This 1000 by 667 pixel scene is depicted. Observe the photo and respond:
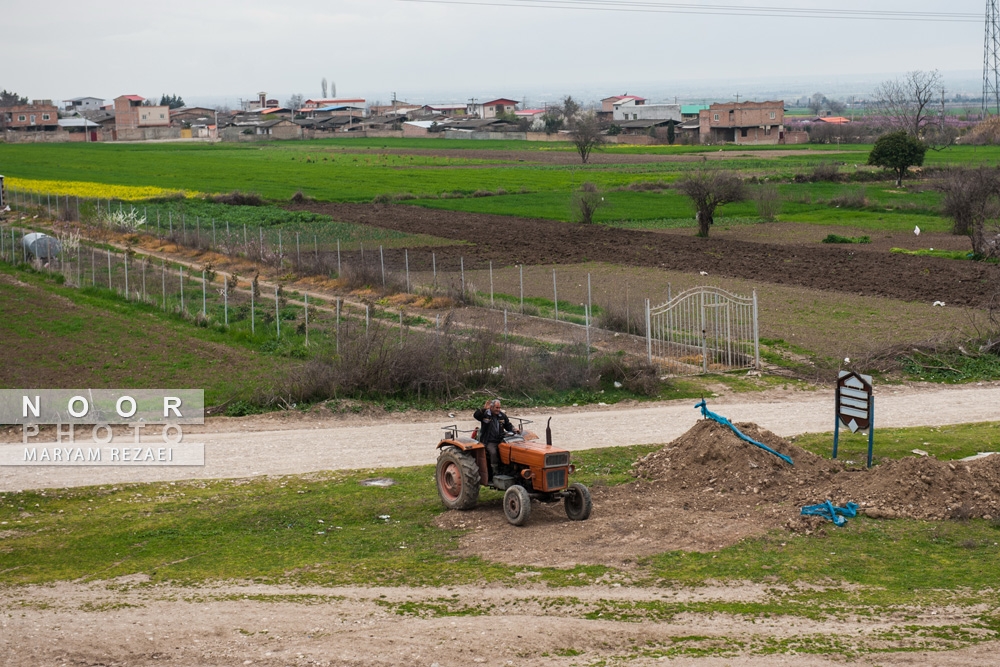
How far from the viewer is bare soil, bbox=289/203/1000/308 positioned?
1444 inches

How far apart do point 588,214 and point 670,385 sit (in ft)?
113

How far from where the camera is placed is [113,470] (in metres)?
17.5

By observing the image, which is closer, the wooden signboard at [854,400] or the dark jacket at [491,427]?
the dark jacket at [491,427]

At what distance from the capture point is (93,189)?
7350 cm

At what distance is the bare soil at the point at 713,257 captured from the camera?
120 feet

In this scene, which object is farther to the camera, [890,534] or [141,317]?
[141,317]

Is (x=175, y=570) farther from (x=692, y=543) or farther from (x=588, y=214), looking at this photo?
(x=588, y=214)

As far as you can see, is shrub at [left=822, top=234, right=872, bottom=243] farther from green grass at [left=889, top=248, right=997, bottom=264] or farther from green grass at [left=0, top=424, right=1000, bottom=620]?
green grass at [left=0, top=424, right=1000, bottom=620]

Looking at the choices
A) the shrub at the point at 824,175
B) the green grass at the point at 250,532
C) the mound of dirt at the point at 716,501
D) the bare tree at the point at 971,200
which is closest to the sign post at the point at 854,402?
the mound of dirt at the point at 716,501

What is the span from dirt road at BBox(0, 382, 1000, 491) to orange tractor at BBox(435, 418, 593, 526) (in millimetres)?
3376

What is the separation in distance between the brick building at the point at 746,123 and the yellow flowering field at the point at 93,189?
9378 centimetres

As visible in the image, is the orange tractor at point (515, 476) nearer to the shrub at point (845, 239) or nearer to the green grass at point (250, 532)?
the green grass at point (250, 532)

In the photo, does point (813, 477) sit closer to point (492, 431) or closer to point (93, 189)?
point (492, 431)

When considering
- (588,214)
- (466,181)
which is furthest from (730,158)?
(588,214)
